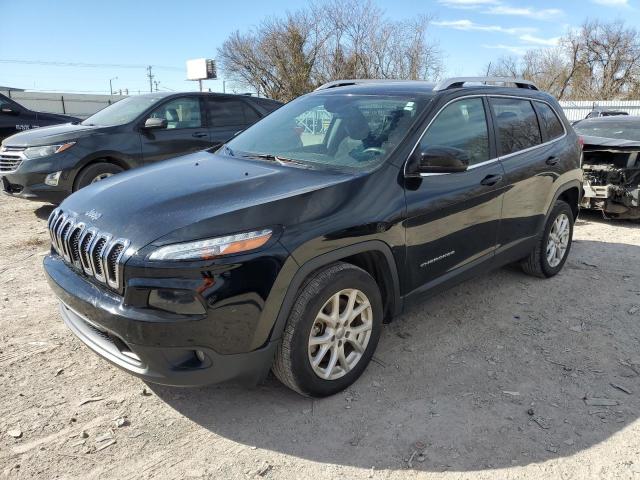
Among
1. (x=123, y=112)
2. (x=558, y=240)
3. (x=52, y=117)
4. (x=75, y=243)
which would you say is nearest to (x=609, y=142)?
(x=558, y=240)

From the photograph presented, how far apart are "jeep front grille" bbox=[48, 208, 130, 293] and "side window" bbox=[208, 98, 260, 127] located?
5.26 m

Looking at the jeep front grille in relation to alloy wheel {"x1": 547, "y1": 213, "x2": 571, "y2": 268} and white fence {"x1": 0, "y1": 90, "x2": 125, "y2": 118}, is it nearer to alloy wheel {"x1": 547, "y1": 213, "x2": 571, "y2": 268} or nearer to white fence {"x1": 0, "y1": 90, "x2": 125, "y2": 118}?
alloy wheel {"x1": 547, "y1": 213, "x2": 571, "y2": 268}

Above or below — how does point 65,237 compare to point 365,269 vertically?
above

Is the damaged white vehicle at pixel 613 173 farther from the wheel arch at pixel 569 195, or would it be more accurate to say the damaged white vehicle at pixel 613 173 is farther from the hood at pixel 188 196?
Result: the hood at pixel 188 196

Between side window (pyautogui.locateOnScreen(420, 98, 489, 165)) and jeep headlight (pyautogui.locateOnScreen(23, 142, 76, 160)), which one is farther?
jeep headlight (pyautogui.locateOnScreen(23, 142, 76, 160))

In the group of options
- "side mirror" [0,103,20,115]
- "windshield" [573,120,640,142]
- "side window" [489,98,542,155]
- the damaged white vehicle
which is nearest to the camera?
"side window" [489,98,542,155]

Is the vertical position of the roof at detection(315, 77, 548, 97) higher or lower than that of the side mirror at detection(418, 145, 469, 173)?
higher

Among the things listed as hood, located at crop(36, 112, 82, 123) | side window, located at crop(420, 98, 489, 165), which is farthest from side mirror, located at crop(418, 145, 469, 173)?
hood, located at crop(36, 112, 82, 123)

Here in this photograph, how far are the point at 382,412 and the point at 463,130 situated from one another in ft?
6.78

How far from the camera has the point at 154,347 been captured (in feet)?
8.02

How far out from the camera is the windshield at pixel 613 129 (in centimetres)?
770

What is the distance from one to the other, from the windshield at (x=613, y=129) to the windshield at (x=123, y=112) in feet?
21.7

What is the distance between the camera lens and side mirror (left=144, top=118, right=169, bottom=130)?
7230 mm

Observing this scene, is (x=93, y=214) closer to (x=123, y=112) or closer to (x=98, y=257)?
(x=98, y=257)
